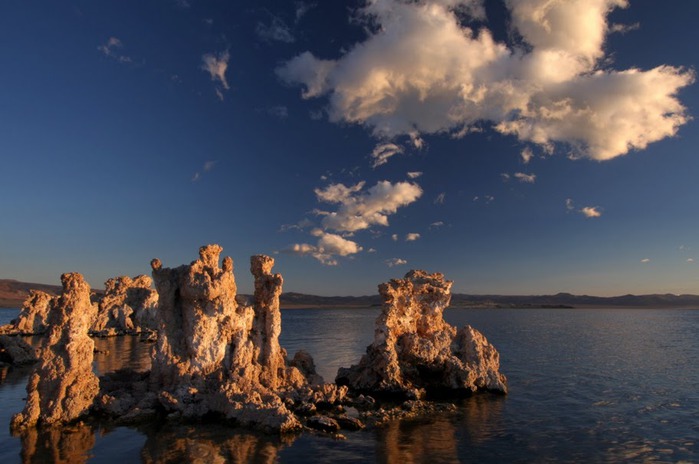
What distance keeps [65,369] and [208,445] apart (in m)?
11.3

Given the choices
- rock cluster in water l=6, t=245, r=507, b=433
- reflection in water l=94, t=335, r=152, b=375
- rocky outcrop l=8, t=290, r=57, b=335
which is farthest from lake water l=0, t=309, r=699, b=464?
rocky outcrop l=8, t=290, r=57, b=335

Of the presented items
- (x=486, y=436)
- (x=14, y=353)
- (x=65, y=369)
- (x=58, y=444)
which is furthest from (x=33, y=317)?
(x=486, y=436)

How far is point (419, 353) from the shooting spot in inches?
1586

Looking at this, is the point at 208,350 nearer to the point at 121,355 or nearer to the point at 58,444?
the point at 58,444

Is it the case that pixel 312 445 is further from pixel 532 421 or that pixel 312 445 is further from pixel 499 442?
pixel 532 421

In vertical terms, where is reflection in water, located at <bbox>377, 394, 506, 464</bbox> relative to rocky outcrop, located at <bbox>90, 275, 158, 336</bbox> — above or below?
below

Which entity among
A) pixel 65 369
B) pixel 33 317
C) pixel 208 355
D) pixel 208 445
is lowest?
pixel 208 445

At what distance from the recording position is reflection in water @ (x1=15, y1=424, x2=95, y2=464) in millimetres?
23062

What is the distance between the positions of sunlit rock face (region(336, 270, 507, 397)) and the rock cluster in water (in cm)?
10

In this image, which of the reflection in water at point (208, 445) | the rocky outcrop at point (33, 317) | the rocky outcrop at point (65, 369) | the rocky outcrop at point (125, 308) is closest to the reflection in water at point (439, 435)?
the reflection in water at point (208, 445)

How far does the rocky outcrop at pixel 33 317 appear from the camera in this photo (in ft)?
313

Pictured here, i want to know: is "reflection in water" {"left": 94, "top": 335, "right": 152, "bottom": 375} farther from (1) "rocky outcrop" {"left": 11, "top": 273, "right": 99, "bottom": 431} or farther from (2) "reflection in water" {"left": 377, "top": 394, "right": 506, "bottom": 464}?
(2) "reflection in water" {"left": 377, "top": 394, "right": 506, "bottom": 464}

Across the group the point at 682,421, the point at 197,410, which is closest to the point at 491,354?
the point at 682,421

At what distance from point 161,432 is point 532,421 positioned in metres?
24.4
